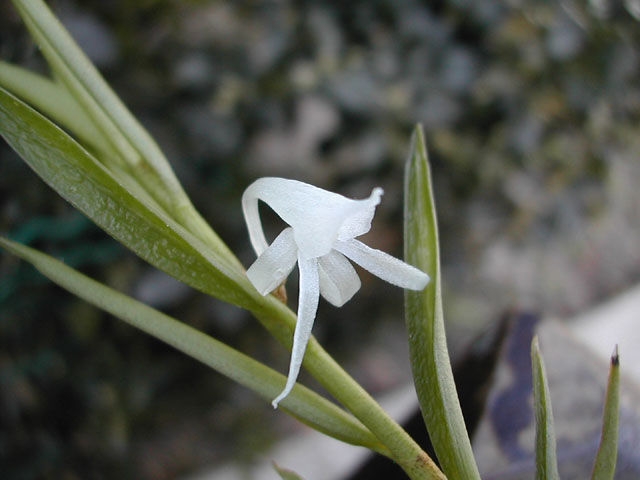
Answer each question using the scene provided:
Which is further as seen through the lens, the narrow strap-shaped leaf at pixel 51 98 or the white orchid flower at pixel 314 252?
the narrow strap-shaped leaf at pixel 51 98

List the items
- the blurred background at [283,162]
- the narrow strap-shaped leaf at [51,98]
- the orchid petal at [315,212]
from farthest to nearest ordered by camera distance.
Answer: the blurred background at [283,162] → the narrow strap-shaped leaf at [51,98] → the orchid petal at [315,212]

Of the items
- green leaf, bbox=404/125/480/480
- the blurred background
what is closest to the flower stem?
green leaf, bbox=404/125/480/480

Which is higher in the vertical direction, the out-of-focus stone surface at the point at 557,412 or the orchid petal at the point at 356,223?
the orchid petal at the point at 356,223

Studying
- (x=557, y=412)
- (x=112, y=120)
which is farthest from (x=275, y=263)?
(x=557, y=412)

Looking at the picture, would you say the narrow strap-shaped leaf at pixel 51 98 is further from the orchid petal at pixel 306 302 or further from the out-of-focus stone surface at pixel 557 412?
the out-of-focus stone surface at pixel 557 412

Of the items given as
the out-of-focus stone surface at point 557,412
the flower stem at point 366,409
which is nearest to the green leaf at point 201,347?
the flower stem at point 366,409

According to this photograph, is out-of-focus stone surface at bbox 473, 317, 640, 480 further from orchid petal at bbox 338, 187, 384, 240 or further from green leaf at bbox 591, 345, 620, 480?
orchid petal at bbox 338, 187, 384, 240
